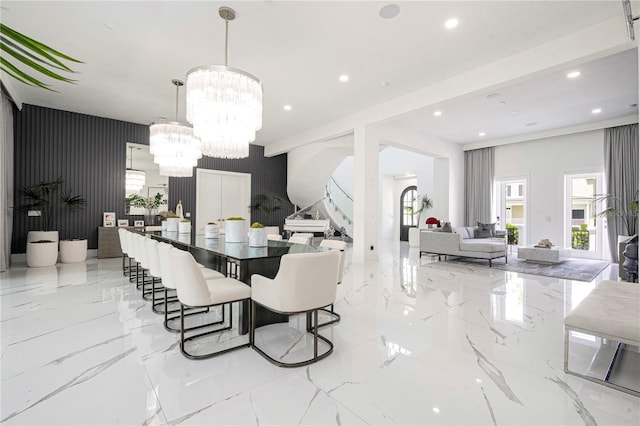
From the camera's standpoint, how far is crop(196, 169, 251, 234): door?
8.77m

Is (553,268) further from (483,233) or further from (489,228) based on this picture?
(489,228)

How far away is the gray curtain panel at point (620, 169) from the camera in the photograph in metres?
7.09

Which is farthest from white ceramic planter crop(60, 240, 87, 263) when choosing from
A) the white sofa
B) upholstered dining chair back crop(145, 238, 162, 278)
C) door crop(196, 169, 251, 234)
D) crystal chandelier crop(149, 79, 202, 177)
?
the white sofa

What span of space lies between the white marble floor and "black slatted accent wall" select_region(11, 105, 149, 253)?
11.7ft

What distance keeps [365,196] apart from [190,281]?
4806mm

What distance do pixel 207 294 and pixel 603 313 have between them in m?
2.77

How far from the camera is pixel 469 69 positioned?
4.82 metres

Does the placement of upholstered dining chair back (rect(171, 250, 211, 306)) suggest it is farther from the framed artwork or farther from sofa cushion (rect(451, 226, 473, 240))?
sofa cushion (rect(451, 226, 473, 240))

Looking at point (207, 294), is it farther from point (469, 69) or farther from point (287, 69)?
point (469, 69)

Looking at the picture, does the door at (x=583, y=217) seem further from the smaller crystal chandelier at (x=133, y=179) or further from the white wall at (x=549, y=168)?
the smaller crystal chandelier at (x=133, y=179)

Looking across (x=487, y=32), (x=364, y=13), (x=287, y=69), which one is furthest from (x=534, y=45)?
(x=287, y=69)

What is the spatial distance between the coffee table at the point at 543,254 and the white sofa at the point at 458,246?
1.29 feet

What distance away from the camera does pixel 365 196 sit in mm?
6680

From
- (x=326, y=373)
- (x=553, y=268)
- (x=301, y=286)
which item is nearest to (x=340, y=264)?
(x=301, y=286)
